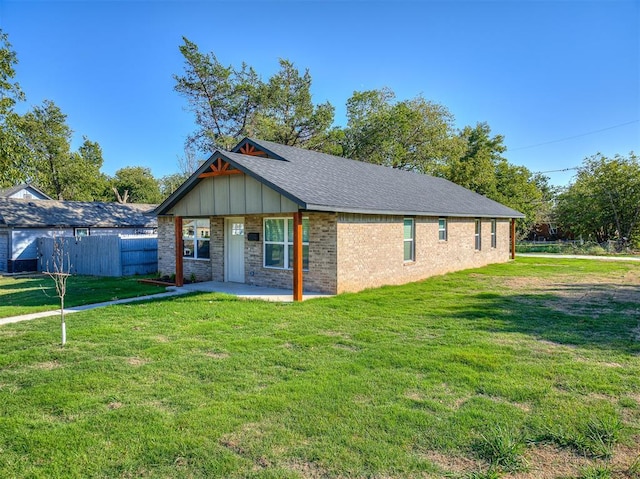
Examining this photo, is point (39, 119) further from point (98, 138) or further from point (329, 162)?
point (329, 162)

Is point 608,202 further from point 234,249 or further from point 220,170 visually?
point 220,170

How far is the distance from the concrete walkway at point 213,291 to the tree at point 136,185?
4739cm

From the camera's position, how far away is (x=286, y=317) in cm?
869

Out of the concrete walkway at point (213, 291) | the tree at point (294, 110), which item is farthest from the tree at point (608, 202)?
the concrete walkway at point (213, 291)

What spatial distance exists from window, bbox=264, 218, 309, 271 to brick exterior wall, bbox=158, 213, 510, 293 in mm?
189

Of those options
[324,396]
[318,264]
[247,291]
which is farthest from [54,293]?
[324,396]

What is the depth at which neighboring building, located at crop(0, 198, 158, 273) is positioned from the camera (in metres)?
20.7

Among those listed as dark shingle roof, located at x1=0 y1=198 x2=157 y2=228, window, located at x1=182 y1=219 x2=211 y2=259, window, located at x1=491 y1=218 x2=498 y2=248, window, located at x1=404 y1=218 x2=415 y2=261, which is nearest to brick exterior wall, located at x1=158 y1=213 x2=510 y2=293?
window, located at x1=404 y1=218 x2=415 y2=261

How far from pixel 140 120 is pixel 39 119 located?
8.34 metres

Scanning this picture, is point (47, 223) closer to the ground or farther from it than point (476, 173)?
closer to the ground

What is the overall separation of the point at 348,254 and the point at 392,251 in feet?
7.80

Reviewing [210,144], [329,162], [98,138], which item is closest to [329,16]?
[329,162]

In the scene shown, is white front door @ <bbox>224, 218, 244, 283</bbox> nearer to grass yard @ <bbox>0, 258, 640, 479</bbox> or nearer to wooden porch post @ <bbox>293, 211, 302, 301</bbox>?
wooden porch post @ <bbox>293, 211, 302, 301</bbox>

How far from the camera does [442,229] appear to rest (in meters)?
16.5
